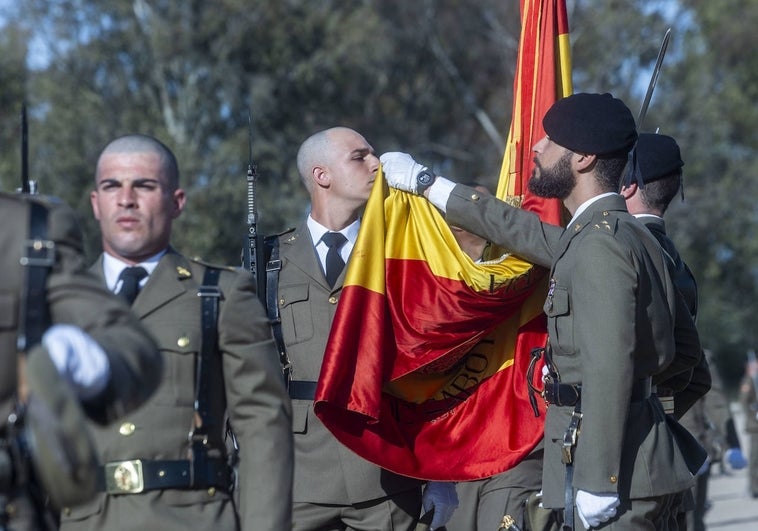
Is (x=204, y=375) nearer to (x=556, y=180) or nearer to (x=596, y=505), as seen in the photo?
(x=596, y=505)

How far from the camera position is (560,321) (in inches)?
201

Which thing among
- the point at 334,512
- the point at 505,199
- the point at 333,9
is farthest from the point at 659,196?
the point at 333,9

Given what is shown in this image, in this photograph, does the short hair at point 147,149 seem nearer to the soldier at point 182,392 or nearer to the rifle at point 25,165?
the soldier at point 182,392

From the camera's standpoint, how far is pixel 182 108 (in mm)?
30781

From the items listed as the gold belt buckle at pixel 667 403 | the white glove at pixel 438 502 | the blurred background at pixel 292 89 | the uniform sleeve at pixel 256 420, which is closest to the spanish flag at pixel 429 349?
the white glove at pixel 438 502

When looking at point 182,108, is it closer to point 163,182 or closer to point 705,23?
point 705,23

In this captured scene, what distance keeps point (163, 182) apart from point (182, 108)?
2700 centimetres

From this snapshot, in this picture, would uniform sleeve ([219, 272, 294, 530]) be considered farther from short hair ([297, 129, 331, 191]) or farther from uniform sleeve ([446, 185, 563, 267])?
short hair ([297, 129, 331, 191])

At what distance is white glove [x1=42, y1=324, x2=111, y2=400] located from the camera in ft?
9.20

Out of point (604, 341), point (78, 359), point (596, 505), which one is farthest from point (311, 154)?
point (78, 359)

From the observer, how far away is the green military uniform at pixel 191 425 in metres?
4.00

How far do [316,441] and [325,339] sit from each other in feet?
1.47

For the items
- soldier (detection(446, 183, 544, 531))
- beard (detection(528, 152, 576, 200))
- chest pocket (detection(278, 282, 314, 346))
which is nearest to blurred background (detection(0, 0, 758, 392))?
soldier (detection(446, 183, 544, 531))

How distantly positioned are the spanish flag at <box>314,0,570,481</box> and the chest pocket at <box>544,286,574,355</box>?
33.7 inches
